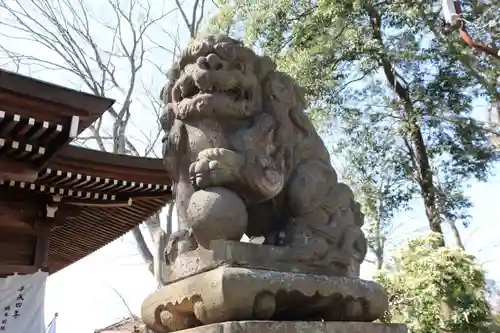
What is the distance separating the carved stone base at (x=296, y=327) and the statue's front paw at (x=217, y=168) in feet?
1.58

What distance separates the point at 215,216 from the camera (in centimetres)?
159

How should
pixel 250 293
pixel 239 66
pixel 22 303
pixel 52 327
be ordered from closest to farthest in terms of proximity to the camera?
pixel 250 293
pixel 239 66
pixel 22 303
pixel 52 327

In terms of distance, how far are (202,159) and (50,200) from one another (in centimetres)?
423

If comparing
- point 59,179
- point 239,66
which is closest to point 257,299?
point 239,66

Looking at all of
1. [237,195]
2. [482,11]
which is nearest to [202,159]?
[237,195]

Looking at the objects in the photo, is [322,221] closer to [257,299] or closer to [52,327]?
[257,299]

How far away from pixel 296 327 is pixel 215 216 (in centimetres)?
43

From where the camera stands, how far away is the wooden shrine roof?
369 cm

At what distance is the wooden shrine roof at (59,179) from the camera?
3.69 meters

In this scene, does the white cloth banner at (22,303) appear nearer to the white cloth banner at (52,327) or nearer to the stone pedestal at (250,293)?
the white cloth banner at (52,327)

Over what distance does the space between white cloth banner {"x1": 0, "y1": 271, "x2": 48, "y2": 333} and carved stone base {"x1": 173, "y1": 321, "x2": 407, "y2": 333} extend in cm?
465

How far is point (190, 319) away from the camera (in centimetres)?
166

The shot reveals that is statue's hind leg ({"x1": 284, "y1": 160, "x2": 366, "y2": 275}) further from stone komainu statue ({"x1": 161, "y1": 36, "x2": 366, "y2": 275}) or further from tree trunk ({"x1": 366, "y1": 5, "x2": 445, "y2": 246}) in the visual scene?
tree trunk ({"x1": 366, "y1": 5, "x2": 445, "y2": 246})

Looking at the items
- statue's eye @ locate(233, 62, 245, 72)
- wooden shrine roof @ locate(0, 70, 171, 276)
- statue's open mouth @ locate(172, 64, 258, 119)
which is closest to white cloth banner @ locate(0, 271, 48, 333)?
wooden shrine roof @ locate(0, 70, 171, 276)
